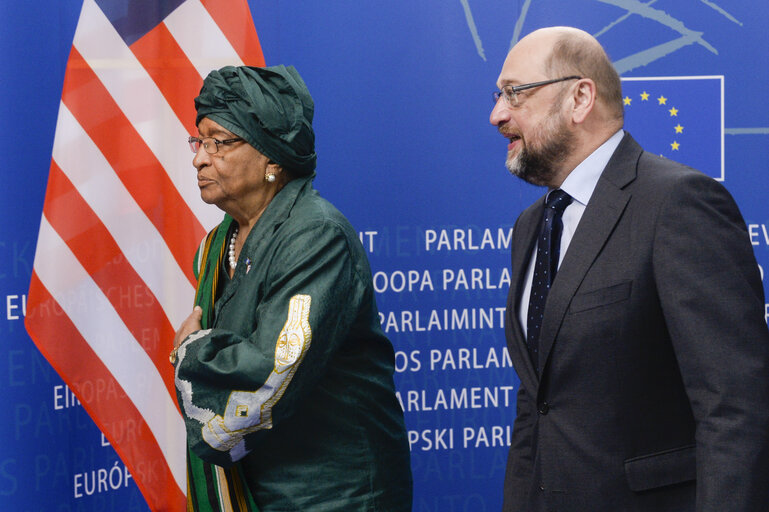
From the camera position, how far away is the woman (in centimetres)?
179

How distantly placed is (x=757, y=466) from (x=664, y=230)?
0.41m

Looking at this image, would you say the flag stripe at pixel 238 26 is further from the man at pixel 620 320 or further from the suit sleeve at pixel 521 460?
the suit sleeve at pixel 521 460

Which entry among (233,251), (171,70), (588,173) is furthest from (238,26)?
(588,173)

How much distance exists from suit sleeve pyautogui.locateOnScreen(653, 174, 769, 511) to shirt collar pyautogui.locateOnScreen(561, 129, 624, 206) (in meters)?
0.23

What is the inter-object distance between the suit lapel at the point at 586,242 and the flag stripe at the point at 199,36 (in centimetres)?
156

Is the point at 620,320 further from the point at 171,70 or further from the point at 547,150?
the point at 171,70

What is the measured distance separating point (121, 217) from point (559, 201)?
148 cm

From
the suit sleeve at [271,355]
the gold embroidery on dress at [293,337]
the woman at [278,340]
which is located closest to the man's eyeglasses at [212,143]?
the woman at [278,340]

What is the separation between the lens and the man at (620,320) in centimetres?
142

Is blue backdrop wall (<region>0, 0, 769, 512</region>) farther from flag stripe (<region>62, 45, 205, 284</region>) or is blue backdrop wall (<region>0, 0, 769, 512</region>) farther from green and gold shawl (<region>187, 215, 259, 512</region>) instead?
green and gold shawl (<region>187, 215, 259, 512</region>)

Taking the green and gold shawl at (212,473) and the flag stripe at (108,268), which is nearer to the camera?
the green and gold shawl at (212,473)

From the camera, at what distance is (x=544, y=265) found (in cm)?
173

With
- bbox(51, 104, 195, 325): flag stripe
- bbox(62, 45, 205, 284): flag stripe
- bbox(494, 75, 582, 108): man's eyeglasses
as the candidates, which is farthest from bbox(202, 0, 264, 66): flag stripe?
bbox(494, 75, 582, 108): man's eyeglasses

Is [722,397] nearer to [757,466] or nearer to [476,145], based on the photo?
[757,466]
